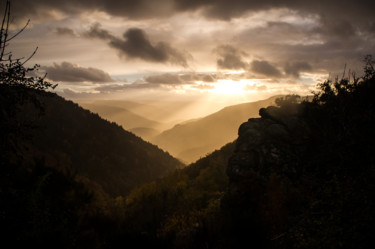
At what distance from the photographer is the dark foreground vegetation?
18.4ft

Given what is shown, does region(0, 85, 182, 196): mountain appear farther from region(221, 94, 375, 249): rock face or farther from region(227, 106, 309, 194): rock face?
region(221, 94, 375, 249): rock face

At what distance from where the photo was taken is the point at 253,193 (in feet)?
26.8

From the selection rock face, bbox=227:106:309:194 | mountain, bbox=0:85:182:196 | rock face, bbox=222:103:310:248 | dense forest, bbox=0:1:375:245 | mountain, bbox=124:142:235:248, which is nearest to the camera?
dense forest, bbox=0:1:375:245

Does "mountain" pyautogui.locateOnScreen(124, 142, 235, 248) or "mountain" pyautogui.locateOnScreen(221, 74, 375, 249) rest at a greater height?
"mountain" pyautogui.locateOnScreen(221, 74, 375, 249)

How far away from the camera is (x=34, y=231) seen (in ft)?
20.0

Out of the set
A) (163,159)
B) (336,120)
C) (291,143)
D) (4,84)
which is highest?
(4,84)

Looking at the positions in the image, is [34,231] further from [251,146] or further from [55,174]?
[251,146]

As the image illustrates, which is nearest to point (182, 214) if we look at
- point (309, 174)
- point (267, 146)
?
point (267, 146)

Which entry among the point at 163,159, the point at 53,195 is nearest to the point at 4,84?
the point at 53,195

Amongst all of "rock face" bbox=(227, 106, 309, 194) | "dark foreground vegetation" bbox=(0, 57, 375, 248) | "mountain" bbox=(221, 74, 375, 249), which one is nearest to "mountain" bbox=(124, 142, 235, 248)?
"dark foreground vegetation" bbox=(0, 57, 375, 248)

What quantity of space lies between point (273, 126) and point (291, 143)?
1.08 metres

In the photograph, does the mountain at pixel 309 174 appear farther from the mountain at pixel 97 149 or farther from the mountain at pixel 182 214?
the mountain at pixel 97 149

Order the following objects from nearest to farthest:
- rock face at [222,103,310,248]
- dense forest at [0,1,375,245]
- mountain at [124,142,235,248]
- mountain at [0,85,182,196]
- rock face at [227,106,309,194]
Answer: dense forest at [0,1,375,245] < rock face at [222,103,310,248] < mountain at [124,142,235,248] < rock face at [227,106,309,194] < mountain at [0,85,182,196]

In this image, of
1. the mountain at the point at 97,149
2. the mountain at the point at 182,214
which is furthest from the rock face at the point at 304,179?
the mountain at the point at 97,149
